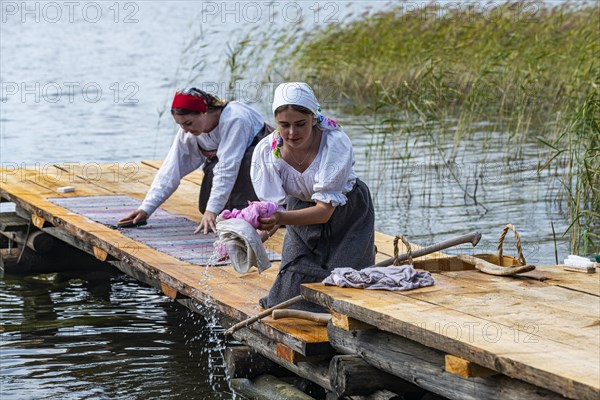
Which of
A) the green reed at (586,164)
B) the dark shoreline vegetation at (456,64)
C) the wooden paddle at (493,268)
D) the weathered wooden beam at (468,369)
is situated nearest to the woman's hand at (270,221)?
the wooden paddle at (493,268)

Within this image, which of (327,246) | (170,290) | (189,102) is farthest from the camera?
(189,102)

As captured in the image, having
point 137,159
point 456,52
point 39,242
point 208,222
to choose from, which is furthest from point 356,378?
point 456,52

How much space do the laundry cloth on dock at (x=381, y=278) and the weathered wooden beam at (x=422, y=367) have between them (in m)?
0.20

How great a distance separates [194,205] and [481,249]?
219 centimetres

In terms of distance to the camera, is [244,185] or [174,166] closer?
[244,185]

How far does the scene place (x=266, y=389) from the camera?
5.35m

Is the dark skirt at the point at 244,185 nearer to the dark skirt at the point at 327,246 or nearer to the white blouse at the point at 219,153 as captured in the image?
the white blouse at the point at 219,153

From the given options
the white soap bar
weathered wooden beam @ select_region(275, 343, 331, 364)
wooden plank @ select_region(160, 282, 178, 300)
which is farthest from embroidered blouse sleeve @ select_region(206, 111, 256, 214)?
the white soap bar

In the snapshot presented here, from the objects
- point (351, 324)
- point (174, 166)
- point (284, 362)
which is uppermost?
point (174, 166)

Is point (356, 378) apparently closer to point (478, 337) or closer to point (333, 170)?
point (478, 337)

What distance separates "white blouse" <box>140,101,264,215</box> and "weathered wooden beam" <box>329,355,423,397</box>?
246 centimetres

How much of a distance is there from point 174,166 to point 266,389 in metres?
2.33

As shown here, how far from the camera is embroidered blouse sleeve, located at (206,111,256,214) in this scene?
6965 millimetres

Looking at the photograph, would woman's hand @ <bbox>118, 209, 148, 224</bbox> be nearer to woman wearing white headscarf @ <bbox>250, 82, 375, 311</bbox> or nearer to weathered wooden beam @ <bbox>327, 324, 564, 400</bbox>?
woman wearing white headscarf @ <bbox>250, 82, 375, 311</bbox>
